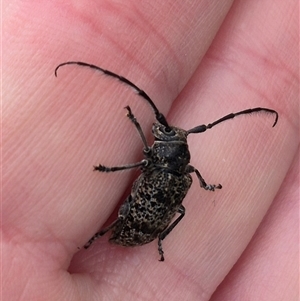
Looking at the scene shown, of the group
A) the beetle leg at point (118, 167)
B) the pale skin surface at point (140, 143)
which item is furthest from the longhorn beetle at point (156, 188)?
the pale skin surface at point (140, 143)

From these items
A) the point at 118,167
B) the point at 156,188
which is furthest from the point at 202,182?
the point at 118,167

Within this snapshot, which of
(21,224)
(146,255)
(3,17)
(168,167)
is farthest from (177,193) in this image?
(3,17)

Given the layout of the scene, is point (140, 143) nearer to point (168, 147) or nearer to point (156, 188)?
point (168, 147)

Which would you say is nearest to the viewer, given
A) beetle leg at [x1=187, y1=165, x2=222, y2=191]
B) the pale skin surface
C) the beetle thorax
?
the pale skin surface

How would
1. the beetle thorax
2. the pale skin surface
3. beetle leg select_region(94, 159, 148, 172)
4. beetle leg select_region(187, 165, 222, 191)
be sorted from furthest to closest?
beetle leg select_region(187, 165, 222, 191) → the beetle thorax → beetle leg select_region(94, 159, 148, 172) → the pale skin surface

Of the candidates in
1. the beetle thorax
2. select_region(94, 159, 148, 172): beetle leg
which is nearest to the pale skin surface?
select_region(94, 159, 148, 172): beetle leg

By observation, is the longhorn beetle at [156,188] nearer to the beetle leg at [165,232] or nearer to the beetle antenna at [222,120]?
the beetle antenna at [222,120]

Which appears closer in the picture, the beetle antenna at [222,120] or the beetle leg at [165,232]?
the beetle antenna at [222,120]

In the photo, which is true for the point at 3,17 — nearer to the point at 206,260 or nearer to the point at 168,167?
the point at 168,167

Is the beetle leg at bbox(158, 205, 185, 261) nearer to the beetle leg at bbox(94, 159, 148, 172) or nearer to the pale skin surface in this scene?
the pale skin surface
